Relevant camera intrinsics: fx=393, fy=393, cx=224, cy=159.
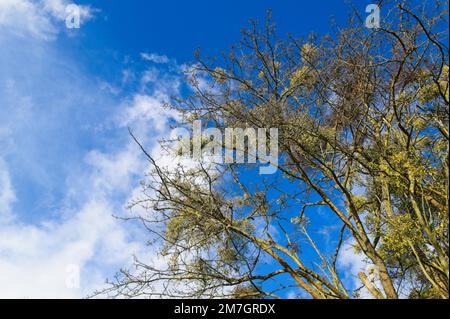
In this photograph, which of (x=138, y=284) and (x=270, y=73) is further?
(x=270, y=73)

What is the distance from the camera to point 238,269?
278 inches

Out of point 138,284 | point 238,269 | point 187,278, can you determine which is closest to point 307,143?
point 238,269

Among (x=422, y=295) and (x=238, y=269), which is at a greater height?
(x=238, y=269)

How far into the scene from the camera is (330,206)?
26.0ft

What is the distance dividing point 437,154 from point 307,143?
2.17 metres

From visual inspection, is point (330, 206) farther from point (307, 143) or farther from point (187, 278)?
point (187, 278)
